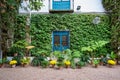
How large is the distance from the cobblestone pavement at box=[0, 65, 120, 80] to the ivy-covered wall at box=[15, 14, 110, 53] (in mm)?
3538

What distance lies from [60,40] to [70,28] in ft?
3.20

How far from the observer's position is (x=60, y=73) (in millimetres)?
11789

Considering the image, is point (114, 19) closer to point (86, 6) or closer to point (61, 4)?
point (86, 6)

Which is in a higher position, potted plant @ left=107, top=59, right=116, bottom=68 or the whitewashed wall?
the whitewashed wall

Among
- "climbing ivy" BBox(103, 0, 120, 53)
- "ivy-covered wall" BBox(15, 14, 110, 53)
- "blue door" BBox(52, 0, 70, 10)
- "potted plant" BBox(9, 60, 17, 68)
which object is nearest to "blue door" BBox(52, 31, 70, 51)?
"ivy-covered wall" BBox(15, 14, 110, 53)

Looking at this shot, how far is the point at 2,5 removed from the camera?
8641 mm

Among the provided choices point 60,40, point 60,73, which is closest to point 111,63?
point 60,73

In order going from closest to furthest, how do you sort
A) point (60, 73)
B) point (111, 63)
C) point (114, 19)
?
point (60, 73)
point (111, 63)
point (114, 19)

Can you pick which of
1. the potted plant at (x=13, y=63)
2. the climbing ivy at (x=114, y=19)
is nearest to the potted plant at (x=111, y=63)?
the climbing ivy at (x=114, y=19)

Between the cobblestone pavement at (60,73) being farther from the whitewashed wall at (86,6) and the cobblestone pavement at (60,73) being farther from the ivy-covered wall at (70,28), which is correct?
the whitewashed wall at (86,6)

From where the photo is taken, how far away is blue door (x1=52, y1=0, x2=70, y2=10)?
658 inches

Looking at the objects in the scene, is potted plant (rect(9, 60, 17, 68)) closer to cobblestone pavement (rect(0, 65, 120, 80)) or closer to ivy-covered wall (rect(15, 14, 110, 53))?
cobblestone pavement (rect(0, 65, 120, 80))

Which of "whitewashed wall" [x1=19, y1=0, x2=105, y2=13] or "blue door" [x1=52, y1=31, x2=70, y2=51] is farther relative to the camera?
"blue door" [x1=52, y1=31, x2=70, y2=51]

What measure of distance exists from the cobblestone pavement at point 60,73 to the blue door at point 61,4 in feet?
15.7
